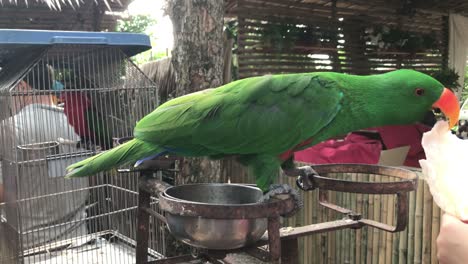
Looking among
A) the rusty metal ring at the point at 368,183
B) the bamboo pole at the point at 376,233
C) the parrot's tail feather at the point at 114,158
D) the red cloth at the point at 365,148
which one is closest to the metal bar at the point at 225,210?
the rusty metal ring at the point at 368,183

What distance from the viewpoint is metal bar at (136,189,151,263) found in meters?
1.63

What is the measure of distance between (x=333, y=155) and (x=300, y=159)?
0.32 meters

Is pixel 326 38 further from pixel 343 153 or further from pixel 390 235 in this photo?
pixel 390 235

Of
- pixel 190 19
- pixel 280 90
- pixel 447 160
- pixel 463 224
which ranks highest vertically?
pixel 190 19

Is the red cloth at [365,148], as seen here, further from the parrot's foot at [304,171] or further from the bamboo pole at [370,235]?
the parrot's foot at [304,171]

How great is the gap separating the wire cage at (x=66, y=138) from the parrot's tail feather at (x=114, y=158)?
573 millimetres

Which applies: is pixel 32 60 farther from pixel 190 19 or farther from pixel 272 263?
pixel 272 263

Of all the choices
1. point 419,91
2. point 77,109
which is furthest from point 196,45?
point 419,91

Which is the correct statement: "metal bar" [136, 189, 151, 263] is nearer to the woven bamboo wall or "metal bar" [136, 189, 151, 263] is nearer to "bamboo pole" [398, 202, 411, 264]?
"bamboo pole" [398, 202, 411, 264]

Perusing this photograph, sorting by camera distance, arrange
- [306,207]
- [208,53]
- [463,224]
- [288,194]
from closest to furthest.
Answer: [463,224], [288,194], [208,53], [306,207]

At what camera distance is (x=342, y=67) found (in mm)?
5625

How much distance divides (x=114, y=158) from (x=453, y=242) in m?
1.05

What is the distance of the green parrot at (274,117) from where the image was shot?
1424 millimetres

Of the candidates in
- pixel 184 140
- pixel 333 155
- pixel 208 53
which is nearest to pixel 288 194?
pixel 184 140
